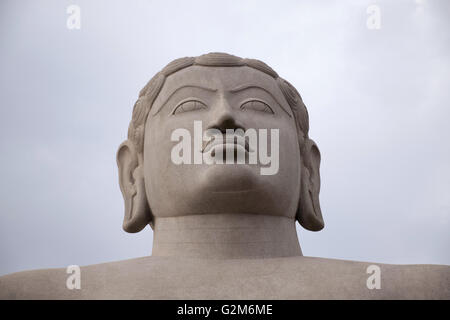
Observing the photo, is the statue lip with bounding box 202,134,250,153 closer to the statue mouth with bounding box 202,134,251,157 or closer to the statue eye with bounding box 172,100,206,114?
the statue mouth with bounding box 202,134,251,157

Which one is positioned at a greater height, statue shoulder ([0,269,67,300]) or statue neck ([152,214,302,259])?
statue neck ([152,214,302,259])

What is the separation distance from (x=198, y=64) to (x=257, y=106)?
97 centimetres

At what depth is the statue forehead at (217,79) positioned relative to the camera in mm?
6102

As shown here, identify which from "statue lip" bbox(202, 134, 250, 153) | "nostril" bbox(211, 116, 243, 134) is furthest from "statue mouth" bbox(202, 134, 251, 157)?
"nostril" bbox(211, 116, 243, 134)

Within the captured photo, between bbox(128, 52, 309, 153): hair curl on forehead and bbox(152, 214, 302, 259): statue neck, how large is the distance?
52.1 inches

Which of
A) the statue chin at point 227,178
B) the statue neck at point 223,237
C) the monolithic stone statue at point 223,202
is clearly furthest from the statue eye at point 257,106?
the statue neck at point 223,237

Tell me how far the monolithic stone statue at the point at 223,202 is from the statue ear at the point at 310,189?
2 centimetres

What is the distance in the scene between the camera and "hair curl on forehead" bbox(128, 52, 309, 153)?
21.0 feet

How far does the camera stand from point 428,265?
4.75m

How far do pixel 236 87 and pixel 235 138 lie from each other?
85 centimetres

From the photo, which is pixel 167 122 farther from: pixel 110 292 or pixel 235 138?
pixel 110 292

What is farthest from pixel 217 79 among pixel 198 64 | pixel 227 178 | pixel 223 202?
pixel 223 202

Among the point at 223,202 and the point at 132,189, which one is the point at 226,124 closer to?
the point at 223,202

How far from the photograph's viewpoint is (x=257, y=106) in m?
6.09
